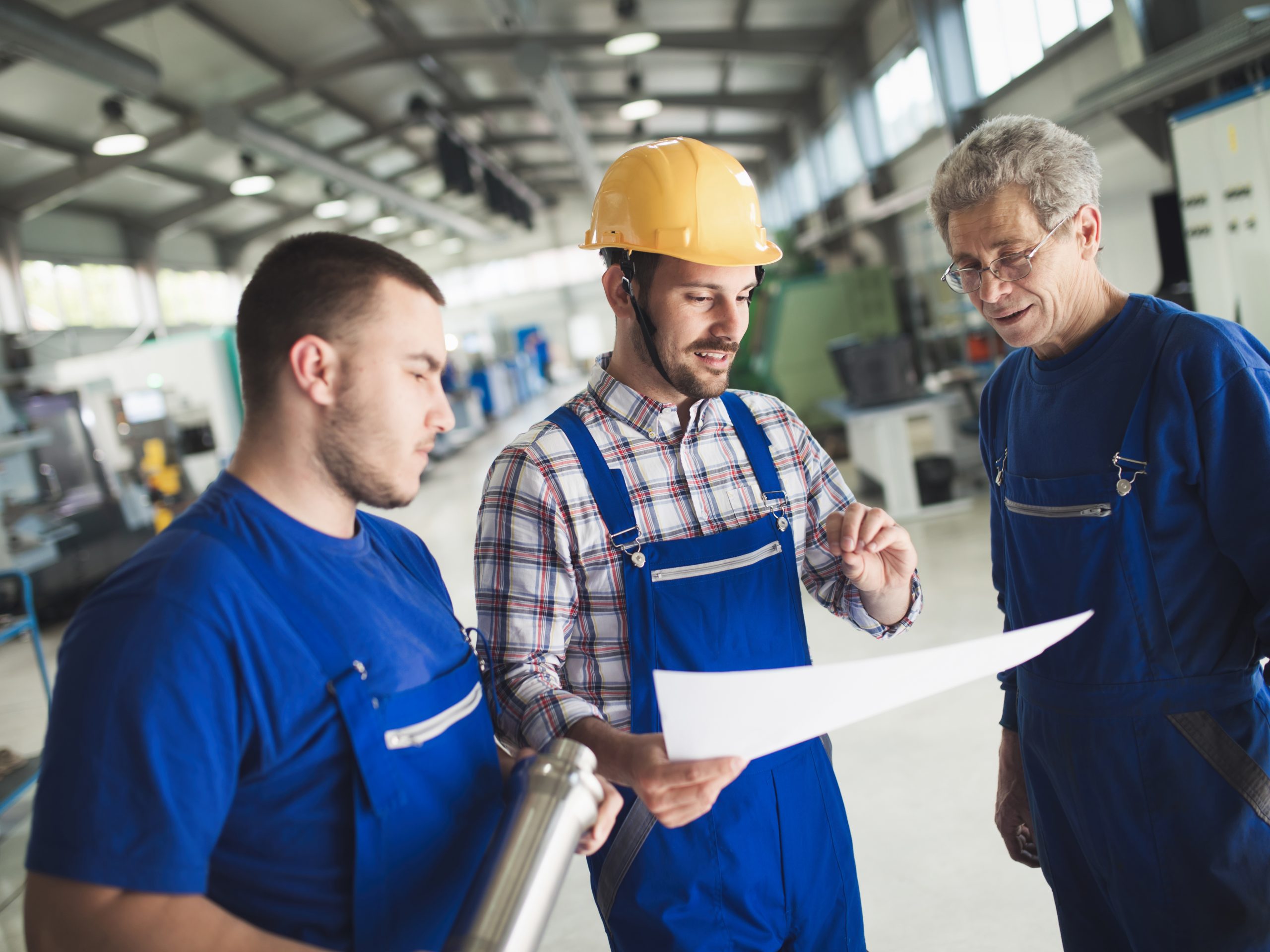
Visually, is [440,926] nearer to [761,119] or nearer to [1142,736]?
[1142,736]

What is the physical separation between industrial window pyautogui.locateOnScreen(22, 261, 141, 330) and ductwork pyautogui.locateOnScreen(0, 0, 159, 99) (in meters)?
5.73

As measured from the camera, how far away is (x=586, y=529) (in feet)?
4.87

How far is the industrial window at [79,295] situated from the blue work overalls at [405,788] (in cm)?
1476

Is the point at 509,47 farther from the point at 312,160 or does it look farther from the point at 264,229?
the point at 264,229

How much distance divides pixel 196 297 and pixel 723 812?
20.7 m

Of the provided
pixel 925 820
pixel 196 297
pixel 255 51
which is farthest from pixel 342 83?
pixel 925 820

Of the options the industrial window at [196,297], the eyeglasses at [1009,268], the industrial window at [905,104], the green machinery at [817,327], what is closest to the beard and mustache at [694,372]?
the eyeglasses at [1009,268]

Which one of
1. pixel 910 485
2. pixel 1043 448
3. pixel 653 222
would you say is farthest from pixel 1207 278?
pixel 653 222

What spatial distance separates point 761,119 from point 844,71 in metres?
5.92

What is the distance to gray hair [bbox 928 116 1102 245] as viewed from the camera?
4.99ft

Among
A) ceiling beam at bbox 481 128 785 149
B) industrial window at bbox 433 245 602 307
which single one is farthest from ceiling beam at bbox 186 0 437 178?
industrial window at bbox 433 245 602 307

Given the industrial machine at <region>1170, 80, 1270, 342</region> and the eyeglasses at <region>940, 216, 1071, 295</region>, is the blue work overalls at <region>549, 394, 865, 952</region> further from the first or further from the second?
the industrial machine at <region>1170, 80, 1270, 342</region>

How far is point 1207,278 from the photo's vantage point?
518 centimetres

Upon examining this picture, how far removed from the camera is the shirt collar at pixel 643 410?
1601mm
